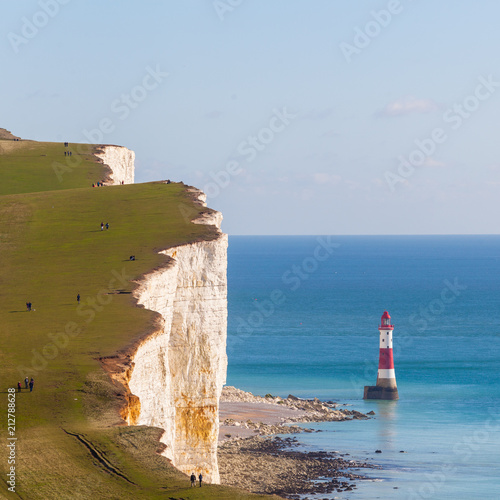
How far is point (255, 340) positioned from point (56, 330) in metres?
100

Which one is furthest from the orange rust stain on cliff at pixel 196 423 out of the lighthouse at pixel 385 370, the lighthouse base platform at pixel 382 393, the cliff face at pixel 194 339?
the lighthouse base platform at pixel 382 393

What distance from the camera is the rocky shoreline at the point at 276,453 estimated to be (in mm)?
59688

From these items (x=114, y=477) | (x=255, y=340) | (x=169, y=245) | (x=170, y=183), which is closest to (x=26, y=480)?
(x=114, y=477)

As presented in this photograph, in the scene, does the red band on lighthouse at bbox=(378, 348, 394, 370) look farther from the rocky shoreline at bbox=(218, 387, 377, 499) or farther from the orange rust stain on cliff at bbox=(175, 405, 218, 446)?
the orange rust stain on cliff at bbox=(175, 405, 218, 446)

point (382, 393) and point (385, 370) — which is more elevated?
point (385, 370)

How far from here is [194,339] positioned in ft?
172

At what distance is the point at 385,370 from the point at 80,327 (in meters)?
52.7

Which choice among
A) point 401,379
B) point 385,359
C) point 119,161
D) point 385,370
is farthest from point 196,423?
point 401,379

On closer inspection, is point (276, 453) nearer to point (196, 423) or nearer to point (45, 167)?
point (196, 423)

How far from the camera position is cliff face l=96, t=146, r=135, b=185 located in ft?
330

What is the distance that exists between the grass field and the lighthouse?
28118 millimetres

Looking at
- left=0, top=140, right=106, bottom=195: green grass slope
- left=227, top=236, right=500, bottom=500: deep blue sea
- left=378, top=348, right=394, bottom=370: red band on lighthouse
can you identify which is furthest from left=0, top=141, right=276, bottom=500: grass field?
left=378, top=348, right=394, bottom=370: red band on lighthouse

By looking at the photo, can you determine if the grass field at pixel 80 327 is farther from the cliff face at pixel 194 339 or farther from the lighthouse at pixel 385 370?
the lighthouse at pixel 385 370

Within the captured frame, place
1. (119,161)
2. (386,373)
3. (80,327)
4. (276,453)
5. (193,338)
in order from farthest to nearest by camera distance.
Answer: (119,161), (386,373), (276,453), (193,338), (80,327)
